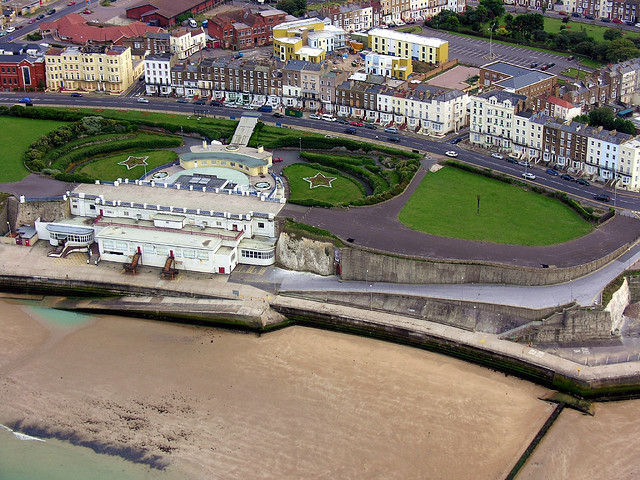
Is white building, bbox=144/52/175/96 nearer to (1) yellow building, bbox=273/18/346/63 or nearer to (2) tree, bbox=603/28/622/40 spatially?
(1) yellow building, bbox=273/18/346/63

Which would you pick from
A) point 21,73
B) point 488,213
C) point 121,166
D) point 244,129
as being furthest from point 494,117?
point 21,73

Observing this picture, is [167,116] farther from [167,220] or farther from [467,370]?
[467,370]

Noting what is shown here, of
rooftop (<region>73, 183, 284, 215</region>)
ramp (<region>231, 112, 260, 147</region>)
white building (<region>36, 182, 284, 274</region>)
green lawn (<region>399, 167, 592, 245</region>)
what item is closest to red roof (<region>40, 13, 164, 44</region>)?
ramp (<region>231, 112, 260, 147</region>)

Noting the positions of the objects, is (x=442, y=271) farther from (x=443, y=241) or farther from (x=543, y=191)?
(x=543, y=191)

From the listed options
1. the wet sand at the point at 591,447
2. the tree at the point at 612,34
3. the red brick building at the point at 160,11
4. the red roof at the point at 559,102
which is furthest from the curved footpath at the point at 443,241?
the red brick building at the point at 160,11

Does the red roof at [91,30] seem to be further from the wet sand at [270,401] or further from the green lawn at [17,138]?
the wet sand at [270,401]

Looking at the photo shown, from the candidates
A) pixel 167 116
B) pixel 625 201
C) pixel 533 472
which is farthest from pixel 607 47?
pixel 533 472

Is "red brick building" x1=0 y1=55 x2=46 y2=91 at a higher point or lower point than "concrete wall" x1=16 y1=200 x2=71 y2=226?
higher
